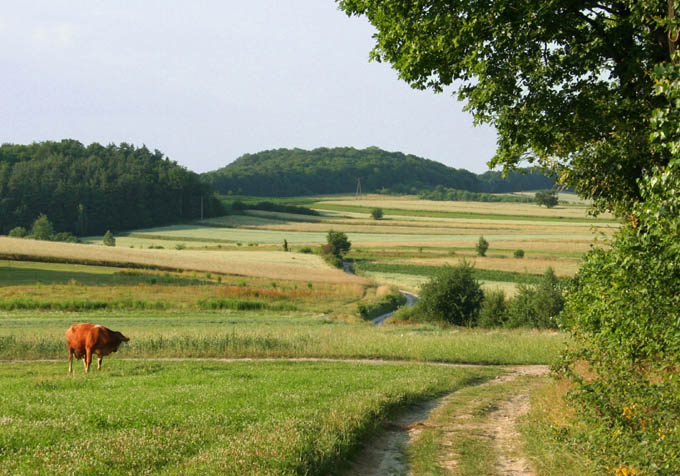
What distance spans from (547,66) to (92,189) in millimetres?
148040

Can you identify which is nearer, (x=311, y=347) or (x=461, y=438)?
(x=461, y=438)

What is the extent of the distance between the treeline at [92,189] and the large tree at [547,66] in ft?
452

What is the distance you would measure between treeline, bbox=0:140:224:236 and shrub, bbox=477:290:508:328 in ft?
362

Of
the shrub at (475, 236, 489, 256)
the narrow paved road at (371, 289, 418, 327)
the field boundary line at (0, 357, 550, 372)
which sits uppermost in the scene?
the shrub at (475, 236, 489, 256)

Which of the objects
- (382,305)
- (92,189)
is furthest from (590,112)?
(92,189)

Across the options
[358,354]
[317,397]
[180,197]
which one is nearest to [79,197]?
[180,197]

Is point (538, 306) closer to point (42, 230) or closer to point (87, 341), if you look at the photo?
point (87, 341)

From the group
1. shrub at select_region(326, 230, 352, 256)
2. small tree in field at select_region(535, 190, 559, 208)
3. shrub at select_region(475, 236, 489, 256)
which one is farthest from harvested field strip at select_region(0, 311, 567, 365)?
small tree in field at select_region(535, 190, 559, 208)

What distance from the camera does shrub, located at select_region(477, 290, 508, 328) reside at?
1977 inches

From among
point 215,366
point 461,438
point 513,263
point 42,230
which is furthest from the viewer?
point 42,230

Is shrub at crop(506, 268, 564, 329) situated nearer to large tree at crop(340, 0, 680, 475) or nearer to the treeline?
large tree at crop(340, 0, 680, 475)

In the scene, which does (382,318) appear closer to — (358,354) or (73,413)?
(358,354)

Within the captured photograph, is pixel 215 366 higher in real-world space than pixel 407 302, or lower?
higher

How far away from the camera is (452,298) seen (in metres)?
51.3
